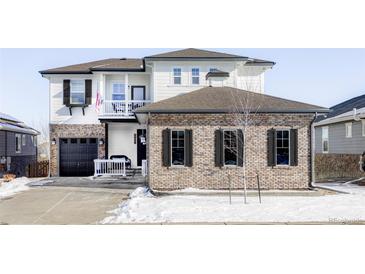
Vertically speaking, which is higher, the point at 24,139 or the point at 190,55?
the point at 190,55

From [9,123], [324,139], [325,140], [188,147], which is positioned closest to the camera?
[188,147]

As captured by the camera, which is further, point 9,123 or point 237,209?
point 9,123

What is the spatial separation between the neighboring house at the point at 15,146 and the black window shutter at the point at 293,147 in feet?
38.9

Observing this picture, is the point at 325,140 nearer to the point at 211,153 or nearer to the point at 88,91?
the point at 211,153

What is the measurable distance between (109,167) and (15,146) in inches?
286

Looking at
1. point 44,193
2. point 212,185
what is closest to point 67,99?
point 44,193

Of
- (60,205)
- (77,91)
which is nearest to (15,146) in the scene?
(77,91)

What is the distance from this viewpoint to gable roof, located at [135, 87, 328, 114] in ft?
43.8

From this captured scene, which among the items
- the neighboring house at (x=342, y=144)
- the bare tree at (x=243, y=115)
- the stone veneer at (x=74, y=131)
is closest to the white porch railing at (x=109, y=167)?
the stone veneer at (x=74, y=131)

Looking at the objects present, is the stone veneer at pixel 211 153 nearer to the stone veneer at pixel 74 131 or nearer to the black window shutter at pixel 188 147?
the black window shutter at pixel 188 147

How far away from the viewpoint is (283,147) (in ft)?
45.0

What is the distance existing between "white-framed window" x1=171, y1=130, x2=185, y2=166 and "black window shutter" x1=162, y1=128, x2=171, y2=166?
0.17 meters

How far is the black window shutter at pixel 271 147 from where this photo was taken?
13523mm
